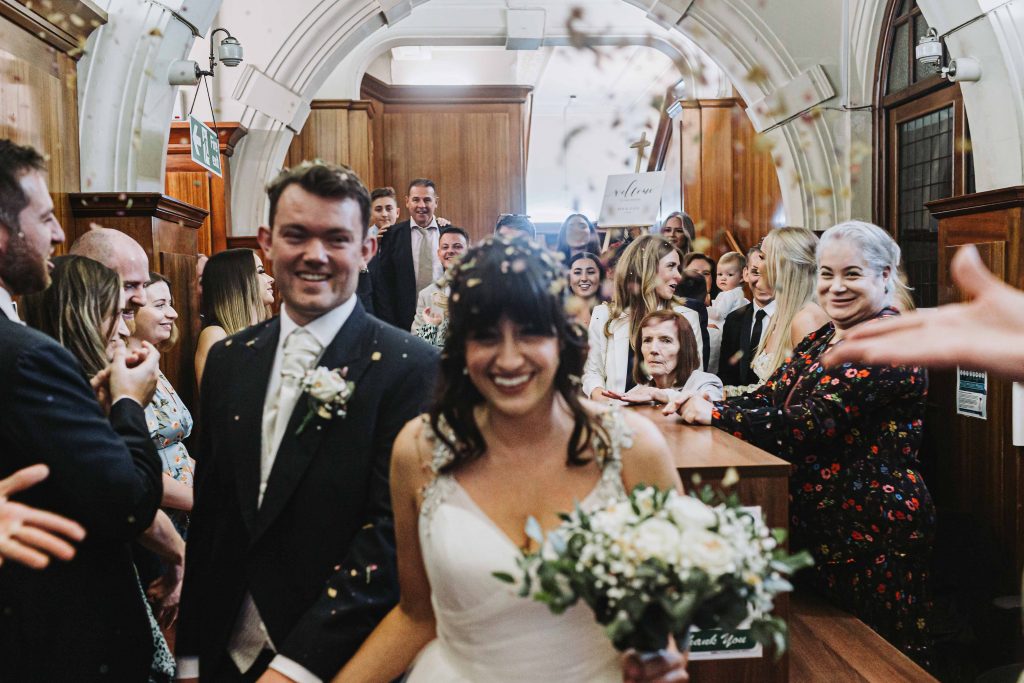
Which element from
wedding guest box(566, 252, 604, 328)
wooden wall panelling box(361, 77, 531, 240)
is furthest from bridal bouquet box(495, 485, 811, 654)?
wooden wall panelling box(361, 77, 531, 240)

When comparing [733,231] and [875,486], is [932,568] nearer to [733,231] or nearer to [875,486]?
[875,486]

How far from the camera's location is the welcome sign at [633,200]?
6.25 m

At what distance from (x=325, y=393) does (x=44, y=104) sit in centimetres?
297

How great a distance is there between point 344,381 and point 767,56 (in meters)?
6.16

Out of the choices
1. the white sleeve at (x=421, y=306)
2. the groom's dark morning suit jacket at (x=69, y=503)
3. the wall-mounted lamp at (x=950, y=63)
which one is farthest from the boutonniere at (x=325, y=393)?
the wall-mounted lamp at (x=950, y=63)

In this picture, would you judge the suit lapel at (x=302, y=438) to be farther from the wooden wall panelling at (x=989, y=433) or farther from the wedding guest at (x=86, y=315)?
the wooden wall panelling at (x=989, y=433)

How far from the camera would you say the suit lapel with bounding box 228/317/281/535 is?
1641 mm

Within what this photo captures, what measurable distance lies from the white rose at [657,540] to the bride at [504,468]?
22 cm

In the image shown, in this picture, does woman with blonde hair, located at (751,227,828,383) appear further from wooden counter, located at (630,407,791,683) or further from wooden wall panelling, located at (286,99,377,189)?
wooden wall panelling, located at (286,99,377,189)

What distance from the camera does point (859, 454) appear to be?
2584 millimetres

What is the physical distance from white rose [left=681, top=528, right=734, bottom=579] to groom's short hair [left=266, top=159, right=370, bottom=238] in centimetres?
86

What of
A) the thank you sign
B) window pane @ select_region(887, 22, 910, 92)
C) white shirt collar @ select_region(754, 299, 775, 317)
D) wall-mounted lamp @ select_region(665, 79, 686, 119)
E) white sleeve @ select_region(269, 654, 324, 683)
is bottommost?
white sleeve @ select_region(269, 654, 324, 683)

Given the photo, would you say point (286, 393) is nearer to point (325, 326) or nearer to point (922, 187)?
point (325, 326)

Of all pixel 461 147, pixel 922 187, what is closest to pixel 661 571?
pixel 922 187
